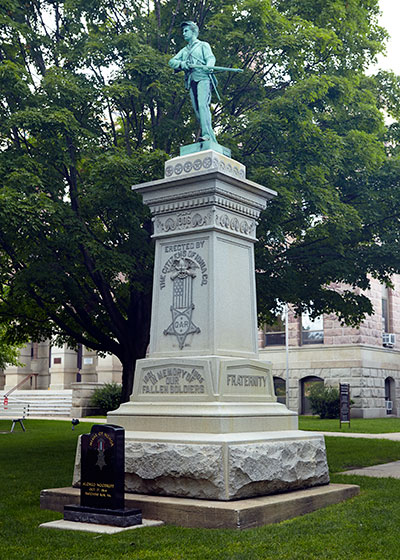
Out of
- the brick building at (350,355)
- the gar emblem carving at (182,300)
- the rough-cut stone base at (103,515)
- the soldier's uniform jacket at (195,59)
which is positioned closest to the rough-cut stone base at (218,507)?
the rough-cut stone base at (103,515)

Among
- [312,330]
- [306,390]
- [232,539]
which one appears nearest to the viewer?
[232,539]

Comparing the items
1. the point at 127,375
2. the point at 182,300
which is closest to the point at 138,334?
the point at 127,375

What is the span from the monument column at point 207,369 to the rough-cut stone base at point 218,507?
24 cm

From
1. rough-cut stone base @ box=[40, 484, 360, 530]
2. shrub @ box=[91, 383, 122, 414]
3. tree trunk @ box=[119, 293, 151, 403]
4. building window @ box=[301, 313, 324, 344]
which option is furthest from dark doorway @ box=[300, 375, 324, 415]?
rough-cut stone base @ box=[40, 484, 360, 530]

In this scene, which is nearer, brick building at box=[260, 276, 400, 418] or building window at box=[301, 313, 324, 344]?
brick building at box=[260, 276, 400, 418]

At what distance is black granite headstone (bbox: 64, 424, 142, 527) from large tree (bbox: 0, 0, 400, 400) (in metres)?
6.02

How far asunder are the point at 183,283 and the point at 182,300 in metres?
0.23

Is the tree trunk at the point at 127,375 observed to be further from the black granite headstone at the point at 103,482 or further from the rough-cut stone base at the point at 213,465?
the black granite headstone at the point at 103,482

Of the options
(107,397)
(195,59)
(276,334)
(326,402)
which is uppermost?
(195,59)

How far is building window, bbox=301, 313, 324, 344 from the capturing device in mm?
38000

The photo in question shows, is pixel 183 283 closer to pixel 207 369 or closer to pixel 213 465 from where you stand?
pixel 207 369

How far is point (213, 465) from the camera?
8.19m

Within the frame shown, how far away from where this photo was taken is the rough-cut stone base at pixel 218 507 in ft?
→ 25.1

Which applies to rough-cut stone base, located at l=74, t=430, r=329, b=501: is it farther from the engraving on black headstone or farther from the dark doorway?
the dark doorway
